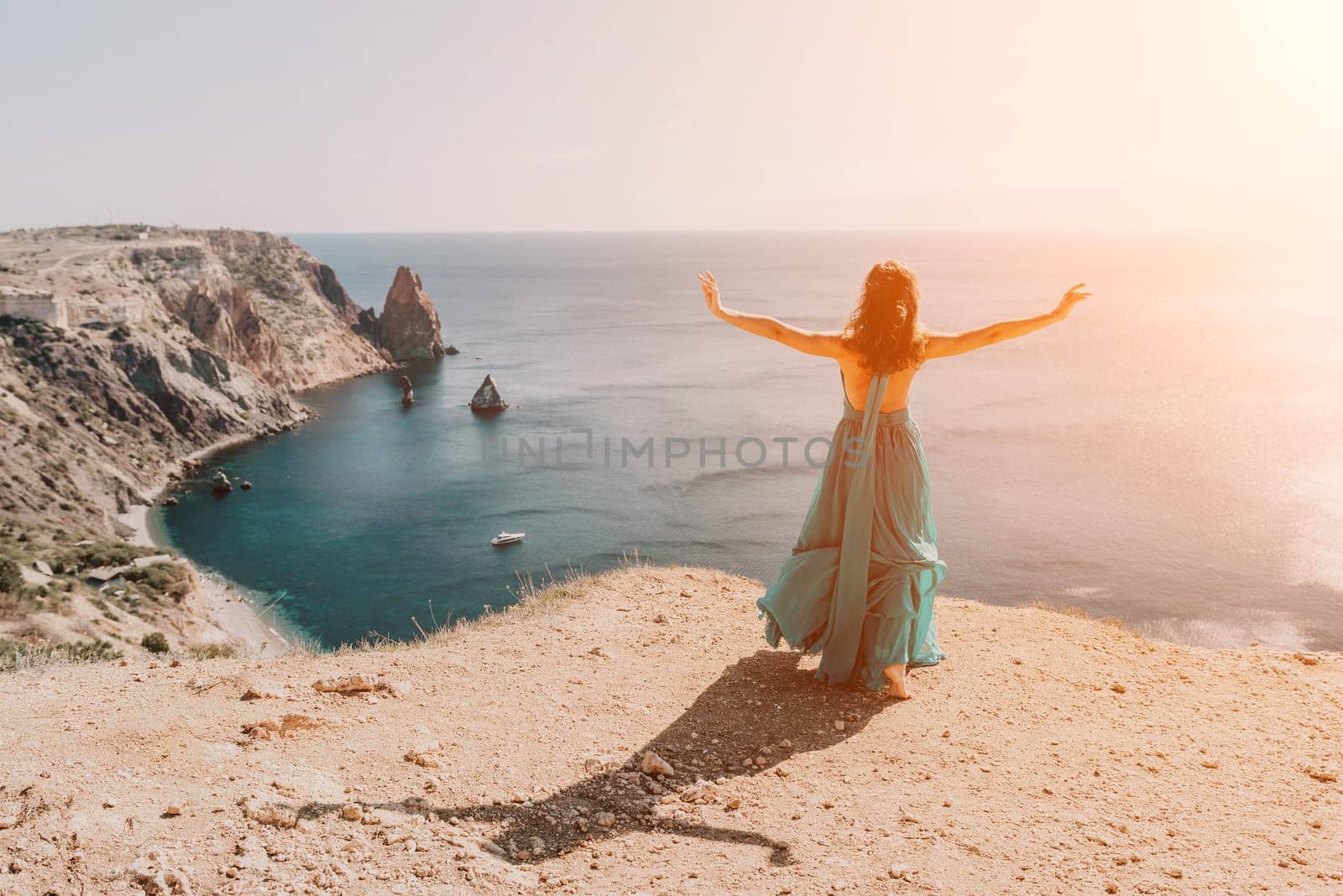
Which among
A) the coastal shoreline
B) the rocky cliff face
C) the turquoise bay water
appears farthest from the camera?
the rocky cliff face

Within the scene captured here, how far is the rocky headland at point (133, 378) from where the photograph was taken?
26641 mm

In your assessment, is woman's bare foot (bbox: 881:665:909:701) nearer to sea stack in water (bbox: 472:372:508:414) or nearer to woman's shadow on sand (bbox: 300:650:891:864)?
woman's shadow on sand (bbox: 300:650:891:864)

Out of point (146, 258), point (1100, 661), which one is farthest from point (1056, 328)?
point (1100, 661)

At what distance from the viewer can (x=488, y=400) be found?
74938mm

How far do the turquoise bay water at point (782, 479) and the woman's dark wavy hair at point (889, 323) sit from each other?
10214 millimetres

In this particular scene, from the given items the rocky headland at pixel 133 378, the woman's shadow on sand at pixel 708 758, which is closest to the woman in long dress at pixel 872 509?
the woman's shadow on sand at pixel 708 758

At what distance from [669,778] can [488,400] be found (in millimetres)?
71750

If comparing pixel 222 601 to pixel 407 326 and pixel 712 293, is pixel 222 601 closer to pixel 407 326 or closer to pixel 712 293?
pixel 712 293

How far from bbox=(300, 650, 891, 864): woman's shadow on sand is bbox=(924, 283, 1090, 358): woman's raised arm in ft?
8.77

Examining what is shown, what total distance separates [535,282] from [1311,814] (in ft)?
644

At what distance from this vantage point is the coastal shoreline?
32.1m

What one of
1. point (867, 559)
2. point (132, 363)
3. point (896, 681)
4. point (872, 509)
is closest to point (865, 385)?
point (872, 509)

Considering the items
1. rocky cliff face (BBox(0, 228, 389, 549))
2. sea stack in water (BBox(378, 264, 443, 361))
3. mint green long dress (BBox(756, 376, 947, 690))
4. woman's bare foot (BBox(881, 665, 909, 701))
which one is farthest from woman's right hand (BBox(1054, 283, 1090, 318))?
sea stack in water (BBox(378, 264, 443, 361))

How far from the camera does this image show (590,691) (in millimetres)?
6605
